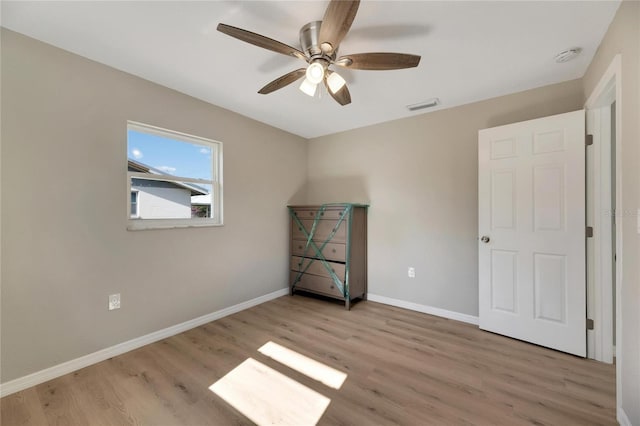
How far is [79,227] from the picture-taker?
75.7 inches

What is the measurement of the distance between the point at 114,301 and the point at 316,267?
2.11 meters

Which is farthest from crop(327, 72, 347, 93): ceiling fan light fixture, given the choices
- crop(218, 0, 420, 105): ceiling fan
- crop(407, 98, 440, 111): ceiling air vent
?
crop(407, 98, 440, 111): ceiling air vent

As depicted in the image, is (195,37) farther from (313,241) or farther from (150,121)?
(313,241)

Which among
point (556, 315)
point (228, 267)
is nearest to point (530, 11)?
point (556, 315)

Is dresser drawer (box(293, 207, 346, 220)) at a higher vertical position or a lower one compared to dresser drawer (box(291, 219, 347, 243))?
higher

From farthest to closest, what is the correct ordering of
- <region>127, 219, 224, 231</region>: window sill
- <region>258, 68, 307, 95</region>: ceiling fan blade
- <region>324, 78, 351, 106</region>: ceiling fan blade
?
<region>127, 219, 224, 231</region>: window sill
<region>324, 78, 351, 106</region>: ceiling fan blade
<region>258, 68, 307, 95</region>: ceiling fan blade

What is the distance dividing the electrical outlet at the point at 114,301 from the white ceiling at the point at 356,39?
1912mm

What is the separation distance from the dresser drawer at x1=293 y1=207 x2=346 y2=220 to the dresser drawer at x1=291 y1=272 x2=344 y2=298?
2.65ft

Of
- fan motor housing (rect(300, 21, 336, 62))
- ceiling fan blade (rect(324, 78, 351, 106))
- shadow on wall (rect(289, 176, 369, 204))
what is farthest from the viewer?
shadow on wall (rect(289, 176, 369, 204))

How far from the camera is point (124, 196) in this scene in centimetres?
214

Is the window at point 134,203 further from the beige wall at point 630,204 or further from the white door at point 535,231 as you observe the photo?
the beige wall at point 630,204

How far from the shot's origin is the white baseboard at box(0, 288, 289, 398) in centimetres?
167

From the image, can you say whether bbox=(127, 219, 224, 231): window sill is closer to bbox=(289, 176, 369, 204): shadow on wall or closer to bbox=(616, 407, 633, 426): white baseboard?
bbox=(289, 176, 369, 204): shadow on wall

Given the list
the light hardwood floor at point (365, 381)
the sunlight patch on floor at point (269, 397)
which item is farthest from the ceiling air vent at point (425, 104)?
the sunlight patch on floor at point (269, 397)
